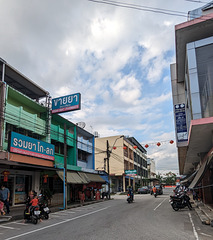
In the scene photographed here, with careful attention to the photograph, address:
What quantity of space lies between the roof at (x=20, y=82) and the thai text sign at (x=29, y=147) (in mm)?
6123

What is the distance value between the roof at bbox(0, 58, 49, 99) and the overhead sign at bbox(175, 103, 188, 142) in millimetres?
13082

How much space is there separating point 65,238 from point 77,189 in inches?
779

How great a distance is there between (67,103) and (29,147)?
6473mm

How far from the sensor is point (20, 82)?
884 inches

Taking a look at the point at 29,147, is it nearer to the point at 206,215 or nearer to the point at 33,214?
the point at 33,214

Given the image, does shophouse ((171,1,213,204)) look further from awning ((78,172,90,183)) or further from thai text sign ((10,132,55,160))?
awning ((78,172,90,183))

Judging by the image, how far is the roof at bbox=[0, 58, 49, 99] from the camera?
20281mm

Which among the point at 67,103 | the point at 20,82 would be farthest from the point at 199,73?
the point at 20,82

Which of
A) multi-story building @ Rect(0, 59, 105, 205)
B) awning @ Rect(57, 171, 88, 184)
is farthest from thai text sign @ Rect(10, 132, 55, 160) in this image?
awning @ Rect(57, 171, 88, 184)

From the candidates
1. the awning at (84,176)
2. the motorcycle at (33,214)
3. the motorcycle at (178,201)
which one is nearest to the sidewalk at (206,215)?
the motorcycle at (178,201)

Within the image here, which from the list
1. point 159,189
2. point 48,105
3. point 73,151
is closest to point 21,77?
point 48,105

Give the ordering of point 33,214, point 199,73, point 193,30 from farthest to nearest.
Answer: point 193,30
point 199,73
point 33,214

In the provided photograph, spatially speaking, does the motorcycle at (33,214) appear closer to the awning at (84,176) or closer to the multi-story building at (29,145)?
the multi-story building at (29,145)

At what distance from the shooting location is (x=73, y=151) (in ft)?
92.6
